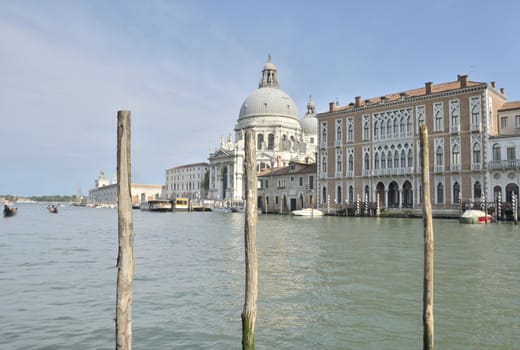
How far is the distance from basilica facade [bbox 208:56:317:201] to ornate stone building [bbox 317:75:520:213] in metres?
26.0

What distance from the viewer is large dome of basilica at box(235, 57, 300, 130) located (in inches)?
2781

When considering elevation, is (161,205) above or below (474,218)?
above

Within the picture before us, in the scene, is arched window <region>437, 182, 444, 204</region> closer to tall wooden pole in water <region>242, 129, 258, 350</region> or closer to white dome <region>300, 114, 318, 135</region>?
tall wooden pole in water <region>242, 129, 258, 350</region>

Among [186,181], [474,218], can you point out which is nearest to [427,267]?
[474,218]

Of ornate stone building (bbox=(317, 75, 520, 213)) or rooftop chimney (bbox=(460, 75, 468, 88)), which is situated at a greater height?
rooftop chimney (bbox=(460, 75, 468, 88))

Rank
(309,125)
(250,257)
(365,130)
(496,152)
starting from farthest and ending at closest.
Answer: (309,125) < (365,130) < (496,152) < (250,257)

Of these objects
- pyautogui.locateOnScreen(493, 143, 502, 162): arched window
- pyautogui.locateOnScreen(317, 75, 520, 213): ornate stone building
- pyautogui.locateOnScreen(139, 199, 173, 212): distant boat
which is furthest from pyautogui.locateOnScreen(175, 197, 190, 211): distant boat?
pyautogui.locateOnScreen(493, 143, 502, 162): arched window

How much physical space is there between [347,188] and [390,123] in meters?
6.38

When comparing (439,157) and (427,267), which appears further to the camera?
(439,157)

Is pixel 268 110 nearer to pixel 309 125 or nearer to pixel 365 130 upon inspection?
pixel 309 125

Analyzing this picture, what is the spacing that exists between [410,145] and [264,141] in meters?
37.1

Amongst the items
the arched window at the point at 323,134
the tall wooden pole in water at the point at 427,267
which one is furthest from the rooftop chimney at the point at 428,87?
the tall wooden pole in water at the point at 427,267

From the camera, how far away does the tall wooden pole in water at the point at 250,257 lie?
A: 4781mm

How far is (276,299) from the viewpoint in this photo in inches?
305
